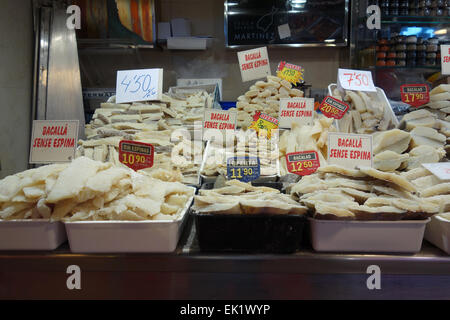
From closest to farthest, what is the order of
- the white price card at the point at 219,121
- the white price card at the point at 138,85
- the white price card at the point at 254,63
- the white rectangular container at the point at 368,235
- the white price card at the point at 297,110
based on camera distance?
the white rectangular container at the point at 368,235, the white price card at the point at 219,121, the white price card at the point at 297,110, the white price card at the point at 138,85, the white price card at the point at 254,63

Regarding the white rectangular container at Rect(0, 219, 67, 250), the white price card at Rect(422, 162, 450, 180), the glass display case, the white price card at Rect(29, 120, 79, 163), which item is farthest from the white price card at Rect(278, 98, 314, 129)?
the glass display case

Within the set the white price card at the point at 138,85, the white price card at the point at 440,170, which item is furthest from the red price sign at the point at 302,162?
the white price card at the point at 138,85

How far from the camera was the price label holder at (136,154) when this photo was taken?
1.50 meters

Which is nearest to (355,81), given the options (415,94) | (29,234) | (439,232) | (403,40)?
(415,94)

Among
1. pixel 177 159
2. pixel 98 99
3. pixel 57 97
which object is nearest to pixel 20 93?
pixel 57 97

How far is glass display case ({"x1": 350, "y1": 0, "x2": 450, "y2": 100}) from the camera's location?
398cm

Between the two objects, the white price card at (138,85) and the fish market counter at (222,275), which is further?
the white price card at (138,85)

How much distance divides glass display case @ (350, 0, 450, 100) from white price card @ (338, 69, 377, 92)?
2.07 meters

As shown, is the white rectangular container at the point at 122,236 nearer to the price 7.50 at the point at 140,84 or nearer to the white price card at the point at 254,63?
the price 7.50 at the point at 140,84

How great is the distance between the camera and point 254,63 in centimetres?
263

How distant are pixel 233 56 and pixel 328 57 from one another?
131cm

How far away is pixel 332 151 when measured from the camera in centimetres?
154

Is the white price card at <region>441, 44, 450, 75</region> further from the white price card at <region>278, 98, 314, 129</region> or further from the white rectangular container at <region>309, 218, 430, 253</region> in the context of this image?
the white rectangular container at <region>309, 218, 430, 253</region>
